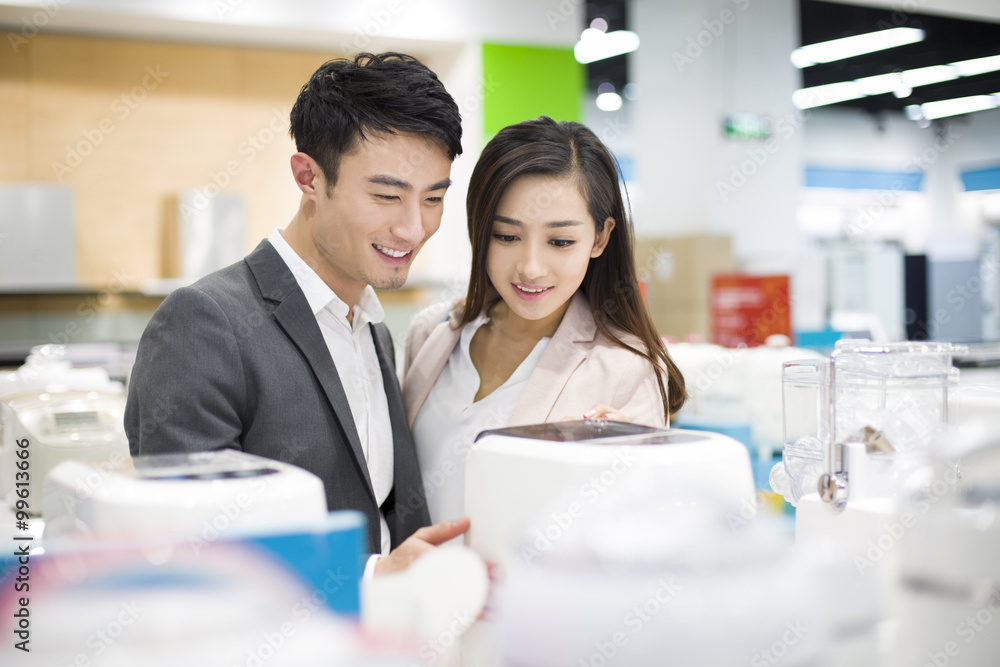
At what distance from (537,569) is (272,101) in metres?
6.19

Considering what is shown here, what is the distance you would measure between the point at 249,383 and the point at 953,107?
13.7 metres

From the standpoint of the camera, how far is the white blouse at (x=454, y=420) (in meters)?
1.59

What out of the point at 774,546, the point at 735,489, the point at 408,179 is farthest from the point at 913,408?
the point at 408,179

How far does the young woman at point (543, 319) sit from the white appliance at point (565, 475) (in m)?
0.55

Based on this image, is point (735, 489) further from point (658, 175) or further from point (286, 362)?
point (658, 175)

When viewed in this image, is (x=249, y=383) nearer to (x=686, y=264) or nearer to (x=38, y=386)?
(x=38, y=386)

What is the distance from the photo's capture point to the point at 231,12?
5520 mm

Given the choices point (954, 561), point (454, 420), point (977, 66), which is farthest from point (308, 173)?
point (977, 66)

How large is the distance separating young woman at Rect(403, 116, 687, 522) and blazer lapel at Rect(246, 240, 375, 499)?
0.27m

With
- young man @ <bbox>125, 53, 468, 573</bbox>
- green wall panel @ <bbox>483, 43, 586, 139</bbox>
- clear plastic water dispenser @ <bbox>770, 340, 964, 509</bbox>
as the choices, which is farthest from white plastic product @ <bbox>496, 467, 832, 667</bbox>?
green wall panel @ <bbox>483, 43, 586, 139</bbox>

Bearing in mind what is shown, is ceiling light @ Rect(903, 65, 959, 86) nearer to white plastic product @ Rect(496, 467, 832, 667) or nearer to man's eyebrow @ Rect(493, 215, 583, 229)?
man's eyebrow @ Rect(493, 215, 583, 229)

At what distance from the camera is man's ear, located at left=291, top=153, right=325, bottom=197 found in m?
1.52

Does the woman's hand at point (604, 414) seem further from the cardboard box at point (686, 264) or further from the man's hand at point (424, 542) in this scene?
the cardboard box at point (686, 264)

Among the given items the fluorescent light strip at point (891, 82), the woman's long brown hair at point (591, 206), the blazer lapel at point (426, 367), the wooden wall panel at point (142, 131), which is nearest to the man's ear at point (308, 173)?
the woman's long brown hair at point (591, 206)
